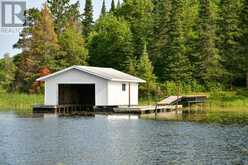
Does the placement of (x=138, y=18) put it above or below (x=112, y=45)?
above

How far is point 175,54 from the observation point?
2643 inches

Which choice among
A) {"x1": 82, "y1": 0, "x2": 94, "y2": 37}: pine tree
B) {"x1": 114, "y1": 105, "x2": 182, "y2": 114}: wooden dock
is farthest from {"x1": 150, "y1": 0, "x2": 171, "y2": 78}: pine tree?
{"x1": 82, "y1": 0, "x2": 94, "y2": 37}: pine tree

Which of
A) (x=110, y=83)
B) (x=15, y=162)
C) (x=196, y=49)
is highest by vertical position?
(x=196, y=49)

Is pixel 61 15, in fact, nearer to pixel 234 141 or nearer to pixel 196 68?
pixel 196 68

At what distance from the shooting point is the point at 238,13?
2694 inches

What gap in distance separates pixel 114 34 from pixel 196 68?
15.9m

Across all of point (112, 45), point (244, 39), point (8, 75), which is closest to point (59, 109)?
point (112, 45)

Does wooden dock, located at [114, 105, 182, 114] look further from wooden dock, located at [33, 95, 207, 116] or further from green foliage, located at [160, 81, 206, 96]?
green foliage, located at [160, 81, 206, 96]

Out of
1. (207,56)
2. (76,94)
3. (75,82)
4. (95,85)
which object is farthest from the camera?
(207,56)

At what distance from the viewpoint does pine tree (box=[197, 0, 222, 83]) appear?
65375 mm

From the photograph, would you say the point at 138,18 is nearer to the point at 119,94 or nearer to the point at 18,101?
the point at 18,101

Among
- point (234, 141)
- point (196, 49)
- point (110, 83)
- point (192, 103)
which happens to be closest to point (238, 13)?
point (196, 49)

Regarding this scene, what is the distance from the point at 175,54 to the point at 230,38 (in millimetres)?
7358

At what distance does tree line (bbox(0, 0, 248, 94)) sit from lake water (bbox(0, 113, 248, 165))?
29.2m
